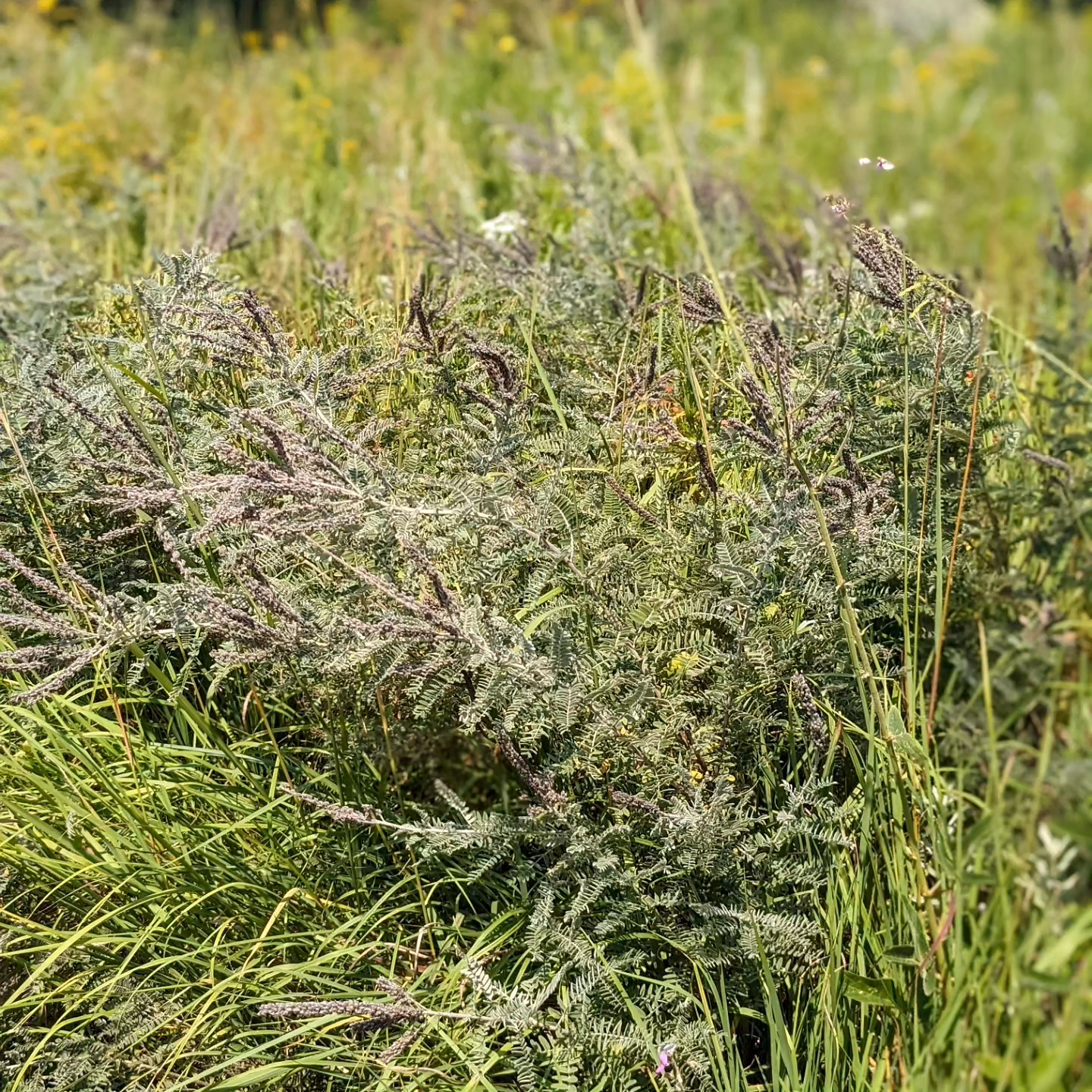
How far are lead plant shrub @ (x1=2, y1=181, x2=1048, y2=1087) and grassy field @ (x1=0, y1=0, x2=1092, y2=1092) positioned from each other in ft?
0.03

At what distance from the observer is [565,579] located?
1.90 m

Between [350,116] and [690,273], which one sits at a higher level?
[690,273]

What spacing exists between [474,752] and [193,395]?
83 cm

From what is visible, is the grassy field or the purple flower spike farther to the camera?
the purple flower spike

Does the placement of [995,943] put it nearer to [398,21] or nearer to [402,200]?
[402,200]

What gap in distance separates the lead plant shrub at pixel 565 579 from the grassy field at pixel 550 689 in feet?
0.03

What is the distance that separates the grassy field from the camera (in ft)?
5.24

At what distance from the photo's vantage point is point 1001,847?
1.40 metres

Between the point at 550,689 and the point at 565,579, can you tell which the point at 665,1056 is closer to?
the point at 550,689

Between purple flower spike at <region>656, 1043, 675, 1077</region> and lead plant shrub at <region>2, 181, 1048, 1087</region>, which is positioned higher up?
lead plant shrub at <region>2, 181, 1048, 1087</region>

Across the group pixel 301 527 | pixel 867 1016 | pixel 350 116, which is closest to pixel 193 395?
pixel 301 527

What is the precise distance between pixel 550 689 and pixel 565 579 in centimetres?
19

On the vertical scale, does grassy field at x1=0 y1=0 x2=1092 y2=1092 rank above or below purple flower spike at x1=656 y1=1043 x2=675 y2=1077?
above

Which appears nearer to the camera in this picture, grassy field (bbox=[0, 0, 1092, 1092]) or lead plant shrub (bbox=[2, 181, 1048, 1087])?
grassy field (bbox=[0, 0, 1092, 1092])
